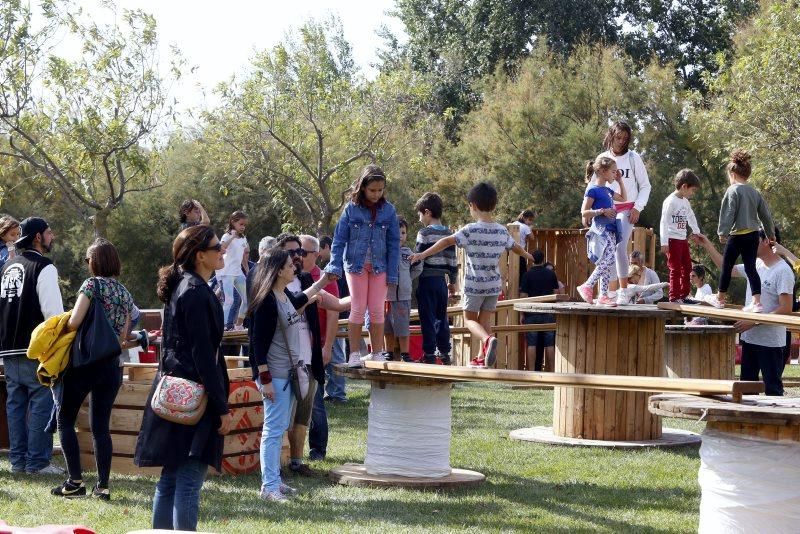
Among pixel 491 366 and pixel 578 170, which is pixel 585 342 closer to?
pixel 491 366

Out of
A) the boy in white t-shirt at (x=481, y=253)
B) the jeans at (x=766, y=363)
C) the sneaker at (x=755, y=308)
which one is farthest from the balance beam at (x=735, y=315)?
the boy in white t-shirt at (x=481, y=253)

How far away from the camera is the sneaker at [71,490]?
8508 millimetres

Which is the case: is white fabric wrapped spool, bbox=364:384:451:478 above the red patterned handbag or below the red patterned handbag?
below

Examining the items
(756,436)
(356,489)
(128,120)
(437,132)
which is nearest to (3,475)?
(356,489)

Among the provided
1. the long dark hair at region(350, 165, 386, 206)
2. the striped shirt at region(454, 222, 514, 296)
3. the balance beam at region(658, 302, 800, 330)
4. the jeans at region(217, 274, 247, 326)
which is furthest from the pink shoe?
the jeans at region(217, 274, 247, 326)

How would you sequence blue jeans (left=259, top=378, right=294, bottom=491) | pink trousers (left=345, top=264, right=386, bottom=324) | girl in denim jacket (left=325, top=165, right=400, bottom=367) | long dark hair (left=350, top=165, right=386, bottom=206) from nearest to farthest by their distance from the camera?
blue jeans (left=259, top=378, right=294, bottom=491) < long dark hair (left=350, top=165, right=386, bottom=206) < girl in denim jacket (left=325, top=165, right=400, bottom=367) < pink trousers (left=345, top=264, right=386, bottom=324)

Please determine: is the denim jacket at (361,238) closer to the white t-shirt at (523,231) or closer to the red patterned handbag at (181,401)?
the red patterned handbag at (181,401)

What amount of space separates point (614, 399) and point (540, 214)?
24.3m

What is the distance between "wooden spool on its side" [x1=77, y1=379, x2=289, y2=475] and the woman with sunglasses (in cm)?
99

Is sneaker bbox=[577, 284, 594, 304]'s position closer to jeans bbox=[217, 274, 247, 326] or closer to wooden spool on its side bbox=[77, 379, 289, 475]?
wooden spool on its side bbox=[77, 379, 289, 475]

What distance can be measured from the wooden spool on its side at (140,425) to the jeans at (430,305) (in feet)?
5.69

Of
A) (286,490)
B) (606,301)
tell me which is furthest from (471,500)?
(606,301)

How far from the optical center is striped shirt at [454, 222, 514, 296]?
9633mm

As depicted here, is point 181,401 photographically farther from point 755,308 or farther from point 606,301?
point 755,308
